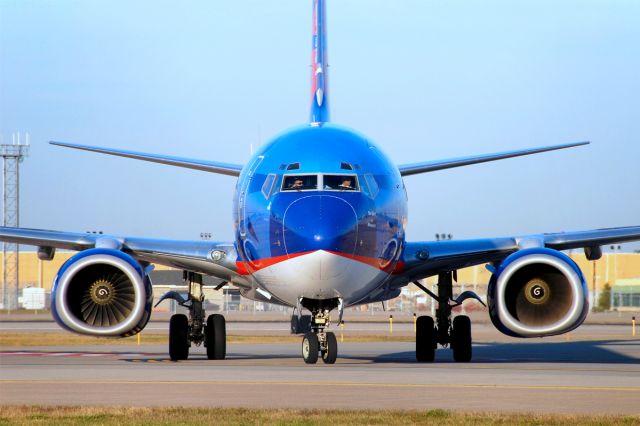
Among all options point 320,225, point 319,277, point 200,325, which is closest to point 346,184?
point 320,225

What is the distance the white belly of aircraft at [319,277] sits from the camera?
2130cm

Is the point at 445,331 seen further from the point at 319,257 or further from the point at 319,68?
the point at 319,257

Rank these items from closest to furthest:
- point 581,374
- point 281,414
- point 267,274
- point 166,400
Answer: point 281,414 < point 166,400 < point 581,374 < point 267,274

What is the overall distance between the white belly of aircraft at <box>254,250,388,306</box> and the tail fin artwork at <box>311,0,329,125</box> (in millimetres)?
5494

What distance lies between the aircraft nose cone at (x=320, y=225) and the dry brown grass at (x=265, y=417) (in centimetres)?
681

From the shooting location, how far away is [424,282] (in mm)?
102188

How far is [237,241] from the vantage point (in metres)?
24.3

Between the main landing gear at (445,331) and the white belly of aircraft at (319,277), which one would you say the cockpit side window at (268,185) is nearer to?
the white belly of aircraft at (319,277)

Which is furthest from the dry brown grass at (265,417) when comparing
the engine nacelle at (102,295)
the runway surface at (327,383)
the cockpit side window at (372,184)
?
the engine nacelle at (102,295)

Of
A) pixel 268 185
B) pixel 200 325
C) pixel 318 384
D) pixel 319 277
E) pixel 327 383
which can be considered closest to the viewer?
pixel 318 384

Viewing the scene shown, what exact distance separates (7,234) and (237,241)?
4936 mm

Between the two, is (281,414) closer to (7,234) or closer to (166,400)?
(166,400)

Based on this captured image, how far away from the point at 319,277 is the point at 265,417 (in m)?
7.99

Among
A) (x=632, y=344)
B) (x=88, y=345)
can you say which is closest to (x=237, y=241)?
(x=88, y=345)
